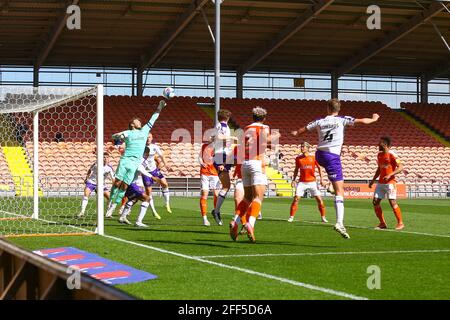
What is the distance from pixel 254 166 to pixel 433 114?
128 feet

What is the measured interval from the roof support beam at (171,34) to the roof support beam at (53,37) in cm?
489

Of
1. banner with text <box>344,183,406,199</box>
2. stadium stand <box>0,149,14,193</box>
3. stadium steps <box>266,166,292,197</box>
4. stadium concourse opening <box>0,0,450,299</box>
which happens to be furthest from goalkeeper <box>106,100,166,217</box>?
stadium steps <box>266,166,292,197</box>

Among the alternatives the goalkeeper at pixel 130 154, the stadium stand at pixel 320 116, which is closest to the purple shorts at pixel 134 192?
the goalkeeper at pixel 130 154

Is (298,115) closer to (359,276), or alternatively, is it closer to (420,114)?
(420,114)

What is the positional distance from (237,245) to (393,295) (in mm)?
4449

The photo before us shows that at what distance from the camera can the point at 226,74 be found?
148 feet

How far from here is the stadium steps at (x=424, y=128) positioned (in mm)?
44500

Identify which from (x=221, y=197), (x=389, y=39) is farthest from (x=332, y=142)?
(x=389, y=39)

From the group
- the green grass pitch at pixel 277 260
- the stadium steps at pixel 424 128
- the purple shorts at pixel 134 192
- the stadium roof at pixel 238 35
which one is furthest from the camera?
the stadium steps at pixel 424 128

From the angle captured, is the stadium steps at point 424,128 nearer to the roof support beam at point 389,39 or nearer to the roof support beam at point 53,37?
the roof support beam at point 389,39

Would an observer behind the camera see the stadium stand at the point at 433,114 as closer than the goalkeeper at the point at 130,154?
No

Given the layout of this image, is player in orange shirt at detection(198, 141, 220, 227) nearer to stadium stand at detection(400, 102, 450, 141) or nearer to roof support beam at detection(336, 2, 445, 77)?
roof support beam at detection(336, 2, 445, 77)

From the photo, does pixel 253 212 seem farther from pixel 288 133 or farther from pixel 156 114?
pixel 288 133

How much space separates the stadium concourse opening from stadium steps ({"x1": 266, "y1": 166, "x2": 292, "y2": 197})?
2.8 inches
